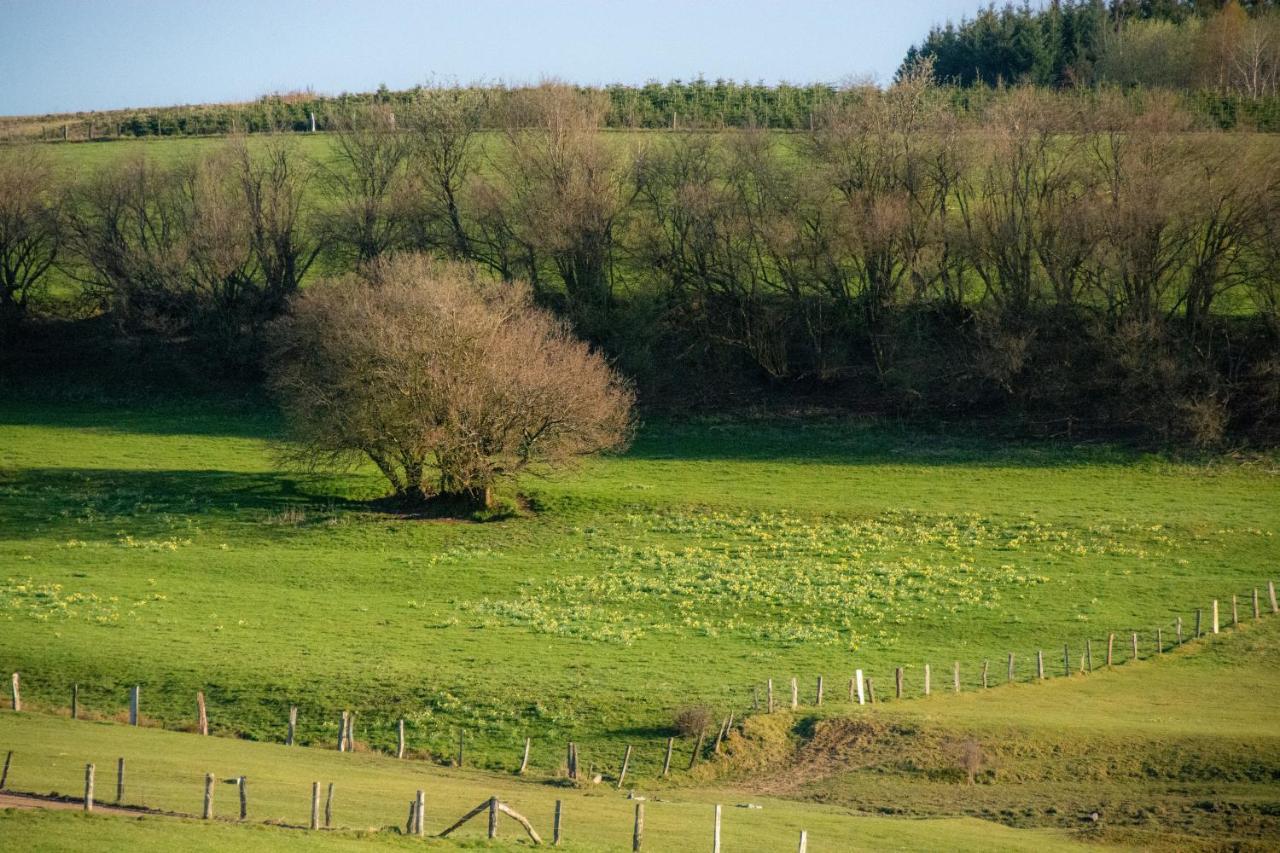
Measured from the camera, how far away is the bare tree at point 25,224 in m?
83.2

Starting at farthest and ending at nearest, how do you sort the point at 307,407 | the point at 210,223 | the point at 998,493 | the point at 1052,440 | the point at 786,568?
the point at 210,223 → the point at 1052,440 → the point at 998,493 → the point at 307,407 → the point at 786,568

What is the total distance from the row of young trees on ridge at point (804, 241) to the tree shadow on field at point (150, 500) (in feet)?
69.4

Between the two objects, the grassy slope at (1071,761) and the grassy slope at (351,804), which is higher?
the grassy slope at (351,804)

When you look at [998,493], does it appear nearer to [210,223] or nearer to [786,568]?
[786,568]

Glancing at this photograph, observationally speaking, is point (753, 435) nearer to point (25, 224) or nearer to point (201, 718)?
point (201, 718)

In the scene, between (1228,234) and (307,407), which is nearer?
(307,407)

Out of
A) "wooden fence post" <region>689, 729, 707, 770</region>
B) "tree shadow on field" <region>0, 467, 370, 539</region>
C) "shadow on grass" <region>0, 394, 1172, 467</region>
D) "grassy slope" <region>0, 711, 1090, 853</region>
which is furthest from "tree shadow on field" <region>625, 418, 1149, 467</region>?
"grassy slope" <region>0, 711, 1090, 853</region>

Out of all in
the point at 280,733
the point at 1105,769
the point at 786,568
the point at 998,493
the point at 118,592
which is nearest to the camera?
the point at 1105,769

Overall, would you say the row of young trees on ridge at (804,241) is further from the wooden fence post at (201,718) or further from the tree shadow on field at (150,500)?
the wooden fence post at (201,718)

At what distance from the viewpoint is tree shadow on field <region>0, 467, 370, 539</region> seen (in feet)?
184

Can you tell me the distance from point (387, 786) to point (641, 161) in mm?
60688

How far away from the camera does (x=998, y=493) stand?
205 feet

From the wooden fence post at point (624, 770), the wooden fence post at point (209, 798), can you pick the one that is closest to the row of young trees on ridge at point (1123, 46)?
the wooden fence post at point (624, 770)

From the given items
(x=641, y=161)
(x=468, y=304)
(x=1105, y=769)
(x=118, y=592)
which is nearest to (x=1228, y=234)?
(x=641, y=161)
